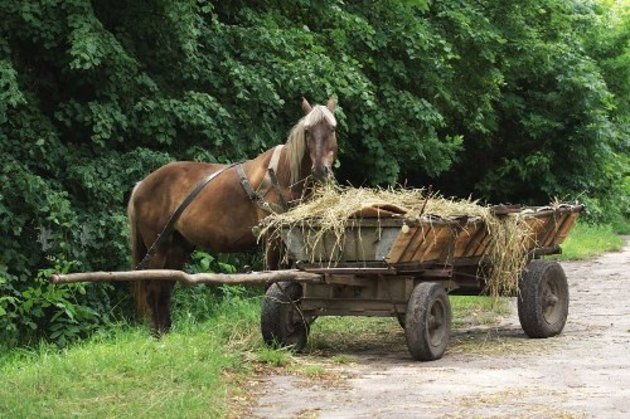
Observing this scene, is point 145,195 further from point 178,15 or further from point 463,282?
point 463,282

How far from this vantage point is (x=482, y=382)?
8609 mm

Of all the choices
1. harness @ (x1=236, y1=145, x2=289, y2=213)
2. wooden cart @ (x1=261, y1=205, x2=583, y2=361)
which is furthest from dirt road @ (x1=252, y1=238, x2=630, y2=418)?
harness @ (x1=236, y1=145, x2=289, y2=213)

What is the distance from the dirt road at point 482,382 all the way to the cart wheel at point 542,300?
145 millimetres

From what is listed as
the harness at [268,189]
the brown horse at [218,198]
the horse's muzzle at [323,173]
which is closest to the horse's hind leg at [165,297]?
the brown horse at [218,198]

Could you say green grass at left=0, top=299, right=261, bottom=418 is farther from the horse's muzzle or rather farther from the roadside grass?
the horse's muzzle

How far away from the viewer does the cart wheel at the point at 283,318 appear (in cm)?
995

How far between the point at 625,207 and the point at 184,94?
1790 centimetres

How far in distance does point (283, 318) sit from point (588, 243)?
13685mm

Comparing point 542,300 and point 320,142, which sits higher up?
point 320,142

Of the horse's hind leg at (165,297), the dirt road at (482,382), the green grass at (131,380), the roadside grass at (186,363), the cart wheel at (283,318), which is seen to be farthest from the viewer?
the horse's hind leg at (165,297)

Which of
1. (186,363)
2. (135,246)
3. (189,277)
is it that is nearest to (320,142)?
(189,277)

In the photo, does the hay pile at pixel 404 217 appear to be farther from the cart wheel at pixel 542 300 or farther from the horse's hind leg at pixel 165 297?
the horse's hind leg at pixel 165 297

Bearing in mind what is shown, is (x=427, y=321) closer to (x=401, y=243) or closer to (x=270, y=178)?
(x=401, y=243)

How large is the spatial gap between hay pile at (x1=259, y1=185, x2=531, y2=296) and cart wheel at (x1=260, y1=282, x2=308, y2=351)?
51cm
